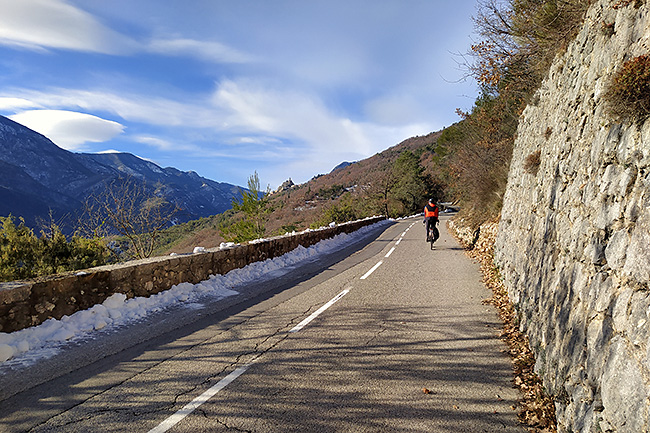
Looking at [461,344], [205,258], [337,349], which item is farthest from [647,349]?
[205,258]

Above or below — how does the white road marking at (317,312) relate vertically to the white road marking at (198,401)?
below

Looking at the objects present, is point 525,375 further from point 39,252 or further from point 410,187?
point 410,187

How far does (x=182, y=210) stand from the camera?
14.8 m

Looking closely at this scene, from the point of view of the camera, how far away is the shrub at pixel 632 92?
293 centimetres

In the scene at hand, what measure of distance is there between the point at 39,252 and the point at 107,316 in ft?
28.5

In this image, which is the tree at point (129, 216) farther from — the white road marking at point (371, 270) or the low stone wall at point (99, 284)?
the white road marking at point (371, 270)

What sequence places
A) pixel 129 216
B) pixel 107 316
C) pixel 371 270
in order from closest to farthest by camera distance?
pixel 107 316
pixel 371 270
pixel 129 216

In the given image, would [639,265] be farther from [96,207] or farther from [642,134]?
[96,207]

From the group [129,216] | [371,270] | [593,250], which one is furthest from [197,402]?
[129,216]

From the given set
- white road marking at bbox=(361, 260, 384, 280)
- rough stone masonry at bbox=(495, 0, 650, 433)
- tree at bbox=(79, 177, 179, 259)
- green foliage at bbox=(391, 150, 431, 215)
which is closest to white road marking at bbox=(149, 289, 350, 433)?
rough stone masonry at bbox=(495, 0, 650, 433)

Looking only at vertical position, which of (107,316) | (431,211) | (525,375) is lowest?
(525,375)

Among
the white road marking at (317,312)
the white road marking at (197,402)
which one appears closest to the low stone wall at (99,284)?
the white road marking at (197,402)

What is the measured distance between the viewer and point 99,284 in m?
5.86

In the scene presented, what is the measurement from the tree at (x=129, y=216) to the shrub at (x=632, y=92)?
13.0 metres
